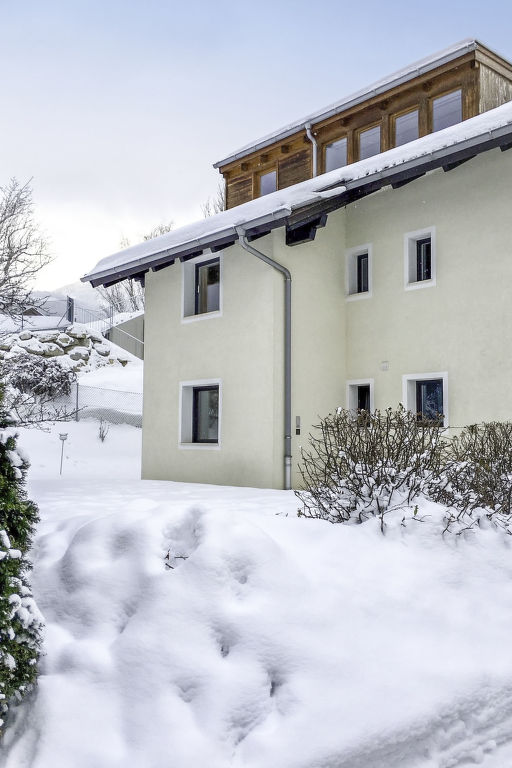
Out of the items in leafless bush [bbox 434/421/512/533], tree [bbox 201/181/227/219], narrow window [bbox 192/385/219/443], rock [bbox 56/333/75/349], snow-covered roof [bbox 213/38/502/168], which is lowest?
leafless bush [bbox 434/421/512/533]

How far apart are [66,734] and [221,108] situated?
Answer: 642 inches

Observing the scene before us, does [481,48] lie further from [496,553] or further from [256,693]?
[256,693]

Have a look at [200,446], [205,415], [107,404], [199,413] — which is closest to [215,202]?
[107,404]

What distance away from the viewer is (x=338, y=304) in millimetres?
12281

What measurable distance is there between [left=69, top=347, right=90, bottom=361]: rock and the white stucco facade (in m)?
12.4

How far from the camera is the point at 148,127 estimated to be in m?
17.6

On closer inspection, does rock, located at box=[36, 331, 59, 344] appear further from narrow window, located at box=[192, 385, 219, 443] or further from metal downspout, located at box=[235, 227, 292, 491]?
metal downspout, located at box=[235, 227, 292, 491]

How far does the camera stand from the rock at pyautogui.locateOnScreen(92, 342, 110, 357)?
25734 millimetres

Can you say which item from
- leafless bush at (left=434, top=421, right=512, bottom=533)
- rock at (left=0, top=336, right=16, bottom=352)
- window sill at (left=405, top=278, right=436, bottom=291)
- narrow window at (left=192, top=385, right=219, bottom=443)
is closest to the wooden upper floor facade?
window sill at (left=405, top=278, right=436, bottom=291)

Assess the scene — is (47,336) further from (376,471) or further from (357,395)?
Result: (376,471)

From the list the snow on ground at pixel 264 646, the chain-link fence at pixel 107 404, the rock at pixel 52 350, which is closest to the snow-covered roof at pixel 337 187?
the snow on ground at pixel 264 646

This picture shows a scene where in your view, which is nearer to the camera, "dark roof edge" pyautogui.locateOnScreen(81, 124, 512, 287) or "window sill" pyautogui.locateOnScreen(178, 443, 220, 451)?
"dark roof edge" pyautogui.locateOnScreen(81, 124, 512, 287)

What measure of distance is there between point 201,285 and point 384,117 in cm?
550

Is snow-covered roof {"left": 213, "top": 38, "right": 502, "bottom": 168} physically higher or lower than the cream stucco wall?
higher
